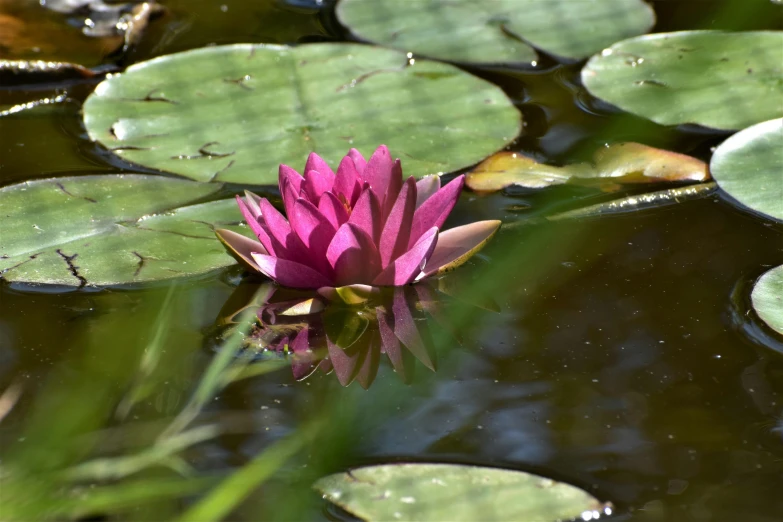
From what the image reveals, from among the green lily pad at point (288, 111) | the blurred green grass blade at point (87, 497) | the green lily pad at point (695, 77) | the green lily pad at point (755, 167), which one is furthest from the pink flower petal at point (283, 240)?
the green lily pad at point (695, 77)

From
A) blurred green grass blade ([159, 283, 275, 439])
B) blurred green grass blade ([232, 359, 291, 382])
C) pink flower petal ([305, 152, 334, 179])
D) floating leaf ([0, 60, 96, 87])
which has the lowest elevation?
blurred green grass blade ([232, 359, 291, 382])

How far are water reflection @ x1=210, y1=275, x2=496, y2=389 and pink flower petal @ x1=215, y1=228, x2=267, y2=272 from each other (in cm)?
6

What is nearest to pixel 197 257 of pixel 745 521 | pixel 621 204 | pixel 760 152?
pixel 621 204

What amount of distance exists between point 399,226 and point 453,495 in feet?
1.61

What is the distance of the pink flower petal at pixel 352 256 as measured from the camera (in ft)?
4.43

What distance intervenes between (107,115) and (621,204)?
1.11m

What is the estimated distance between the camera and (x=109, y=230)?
157cm

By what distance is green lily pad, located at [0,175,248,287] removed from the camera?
1473 mm

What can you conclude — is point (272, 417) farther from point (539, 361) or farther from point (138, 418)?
point (539, 361)

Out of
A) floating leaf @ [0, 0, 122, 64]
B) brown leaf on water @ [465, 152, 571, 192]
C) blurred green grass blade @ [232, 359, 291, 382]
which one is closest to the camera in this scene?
blurred green grass blade @ [232, 359, 291, 382]

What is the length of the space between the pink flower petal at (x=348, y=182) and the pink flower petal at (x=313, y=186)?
25 mm

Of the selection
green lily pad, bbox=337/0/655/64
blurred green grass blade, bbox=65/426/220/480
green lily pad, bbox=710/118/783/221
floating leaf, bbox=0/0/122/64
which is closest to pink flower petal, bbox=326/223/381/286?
blurred green grass blade, bbox=65/426/220/480

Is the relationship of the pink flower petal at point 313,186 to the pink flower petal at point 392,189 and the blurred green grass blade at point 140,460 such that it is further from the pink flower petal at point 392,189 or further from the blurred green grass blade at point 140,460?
the blurred green grass blade at point 140,460

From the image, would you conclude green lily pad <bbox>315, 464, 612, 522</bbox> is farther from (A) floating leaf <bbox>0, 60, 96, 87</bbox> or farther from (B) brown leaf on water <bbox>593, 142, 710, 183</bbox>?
(A) floating leaf <bbox>0, 60, 96, 87</bbox>
